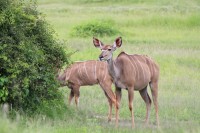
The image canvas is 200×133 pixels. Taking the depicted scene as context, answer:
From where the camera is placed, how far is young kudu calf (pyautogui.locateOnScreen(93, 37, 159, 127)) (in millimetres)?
12406

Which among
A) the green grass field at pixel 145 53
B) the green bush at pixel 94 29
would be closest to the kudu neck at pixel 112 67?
the green grass field at pixel 145 53

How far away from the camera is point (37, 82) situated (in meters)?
12.3

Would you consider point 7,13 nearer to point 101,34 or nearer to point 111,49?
point 111,49

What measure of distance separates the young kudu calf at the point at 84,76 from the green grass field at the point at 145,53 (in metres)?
0.33

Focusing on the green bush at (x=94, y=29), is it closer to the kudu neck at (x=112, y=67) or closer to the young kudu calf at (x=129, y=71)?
the young kudu calf at (x=129, y=71)

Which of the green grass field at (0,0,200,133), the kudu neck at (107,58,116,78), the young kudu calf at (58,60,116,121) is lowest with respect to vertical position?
the green grass field at (0,0,200,133)

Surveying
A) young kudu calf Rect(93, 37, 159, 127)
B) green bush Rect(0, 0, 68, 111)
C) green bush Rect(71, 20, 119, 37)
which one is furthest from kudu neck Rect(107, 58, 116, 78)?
green bush Rect(71, 20, 119, 37)

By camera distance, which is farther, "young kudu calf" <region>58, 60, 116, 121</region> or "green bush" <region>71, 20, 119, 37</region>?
"green bush" <region>71, 20, 119, 37</region>

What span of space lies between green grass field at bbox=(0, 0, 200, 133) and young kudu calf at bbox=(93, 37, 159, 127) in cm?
75

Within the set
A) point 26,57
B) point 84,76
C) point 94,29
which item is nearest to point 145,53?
point 94,29

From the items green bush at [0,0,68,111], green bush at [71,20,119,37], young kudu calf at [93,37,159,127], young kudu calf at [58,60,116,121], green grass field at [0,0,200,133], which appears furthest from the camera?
green bush at [71,20,119,37]

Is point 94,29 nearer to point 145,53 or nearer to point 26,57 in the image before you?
point 145,53

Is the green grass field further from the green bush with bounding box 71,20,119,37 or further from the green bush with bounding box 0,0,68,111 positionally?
the green bush with bounding box 0,0,68,111

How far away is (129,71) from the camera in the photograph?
12.7m
